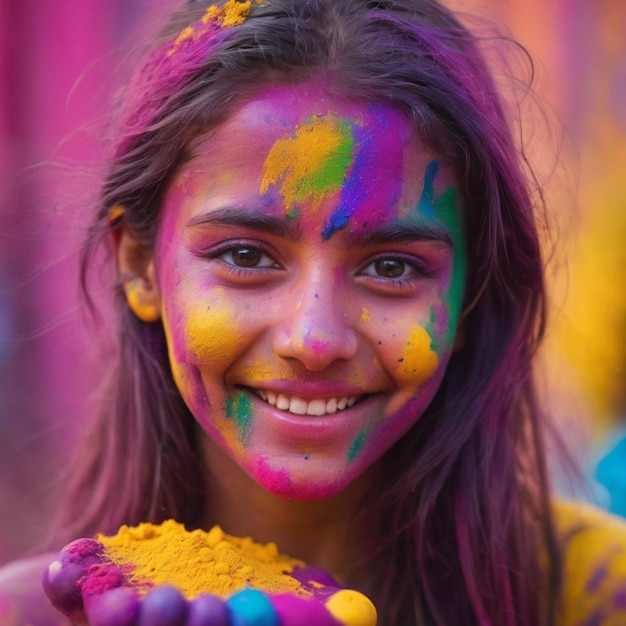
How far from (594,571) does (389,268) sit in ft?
2.32

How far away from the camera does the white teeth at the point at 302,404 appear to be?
129cm

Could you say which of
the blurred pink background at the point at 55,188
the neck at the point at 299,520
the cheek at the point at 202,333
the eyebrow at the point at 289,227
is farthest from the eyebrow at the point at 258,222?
the blurred pink background at the point at 55,188

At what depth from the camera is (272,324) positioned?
1.26m

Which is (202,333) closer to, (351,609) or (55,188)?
(351,609)

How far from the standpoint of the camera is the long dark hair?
132cm

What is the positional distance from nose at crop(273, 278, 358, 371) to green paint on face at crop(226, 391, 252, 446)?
0.38 feet

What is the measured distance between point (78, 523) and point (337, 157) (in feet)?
2.84

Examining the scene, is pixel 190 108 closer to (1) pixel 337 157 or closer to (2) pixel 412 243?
(1) pixel 337 157

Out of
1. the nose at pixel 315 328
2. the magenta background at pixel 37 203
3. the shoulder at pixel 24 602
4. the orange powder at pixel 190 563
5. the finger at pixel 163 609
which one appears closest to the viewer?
the finger at pixel 163 609

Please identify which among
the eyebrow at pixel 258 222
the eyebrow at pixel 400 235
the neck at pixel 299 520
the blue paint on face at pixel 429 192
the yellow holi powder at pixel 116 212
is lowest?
the neck at pixel 299 520

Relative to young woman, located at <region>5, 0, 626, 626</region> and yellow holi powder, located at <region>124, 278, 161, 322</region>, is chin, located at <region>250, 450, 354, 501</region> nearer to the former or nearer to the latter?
young woman, located at <region>5, 0, 626, 626</region>

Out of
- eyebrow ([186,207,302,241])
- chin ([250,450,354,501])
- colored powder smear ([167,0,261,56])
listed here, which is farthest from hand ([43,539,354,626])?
colored powder smear ([167,0,261,56])

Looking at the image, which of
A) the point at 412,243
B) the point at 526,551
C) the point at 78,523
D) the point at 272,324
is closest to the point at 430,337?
the point at 412,243

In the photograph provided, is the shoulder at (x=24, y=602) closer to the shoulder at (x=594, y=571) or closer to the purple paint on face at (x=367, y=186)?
the purple paint on face at (x=367, y=186)
